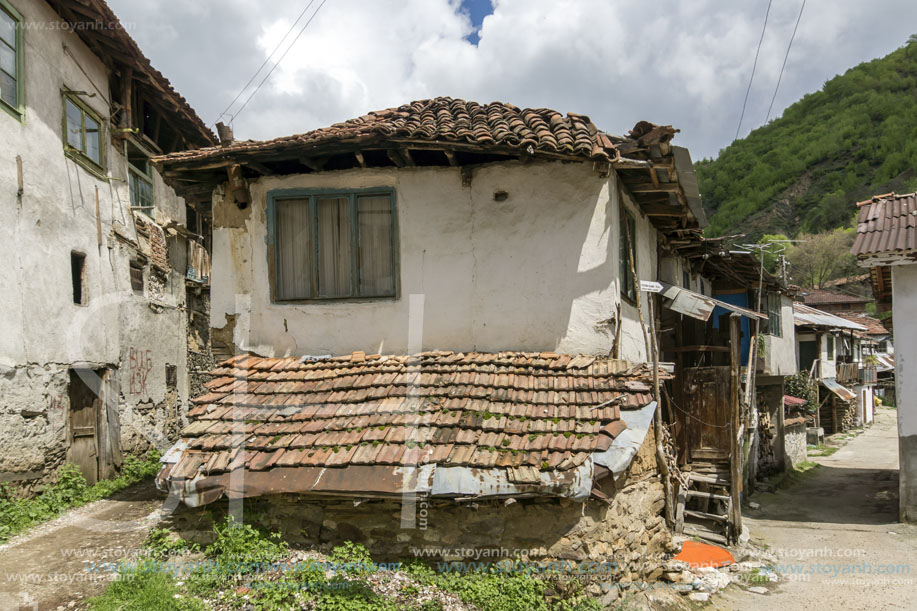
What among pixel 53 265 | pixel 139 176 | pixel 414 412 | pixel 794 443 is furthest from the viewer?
pixel 794 443

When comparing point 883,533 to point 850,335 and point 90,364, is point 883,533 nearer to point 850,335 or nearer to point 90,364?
point 90,364

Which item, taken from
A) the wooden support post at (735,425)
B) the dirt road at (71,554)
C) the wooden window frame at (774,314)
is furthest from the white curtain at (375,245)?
the wooden window frame at (774,314)

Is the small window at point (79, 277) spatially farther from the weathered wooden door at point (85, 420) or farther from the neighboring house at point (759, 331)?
the neighboring house at point (759, 331)

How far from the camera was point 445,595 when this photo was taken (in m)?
5.50

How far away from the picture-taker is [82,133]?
11.0 m

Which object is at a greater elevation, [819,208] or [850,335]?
[819,208]

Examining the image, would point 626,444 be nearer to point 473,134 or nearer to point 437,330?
point 437,330

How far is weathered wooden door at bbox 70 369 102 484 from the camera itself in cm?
1041

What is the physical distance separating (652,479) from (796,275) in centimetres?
5031

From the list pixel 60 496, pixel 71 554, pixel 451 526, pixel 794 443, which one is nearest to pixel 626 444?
pixel 451 526

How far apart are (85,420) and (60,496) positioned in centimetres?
183

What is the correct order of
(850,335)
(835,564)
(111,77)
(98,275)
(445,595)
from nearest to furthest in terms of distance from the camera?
(445,595), (835,564), (98,275), (111,77), (850,335)

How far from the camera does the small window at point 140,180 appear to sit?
13010 mm

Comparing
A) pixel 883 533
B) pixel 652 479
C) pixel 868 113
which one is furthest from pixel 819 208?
pixel 652 479
